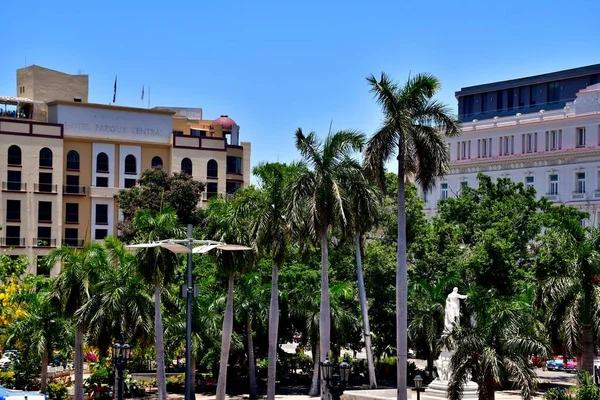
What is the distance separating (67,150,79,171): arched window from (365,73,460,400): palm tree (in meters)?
59.9

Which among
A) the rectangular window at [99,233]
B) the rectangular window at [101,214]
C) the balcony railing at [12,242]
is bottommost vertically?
the balcony railing at [12,242]

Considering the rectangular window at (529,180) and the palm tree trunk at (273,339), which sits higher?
the rectangular window at (529,180)

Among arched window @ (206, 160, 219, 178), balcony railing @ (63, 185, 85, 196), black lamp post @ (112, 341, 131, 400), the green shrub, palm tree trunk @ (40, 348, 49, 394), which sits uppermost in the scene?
arched window @ (206, 160, 219, 178)

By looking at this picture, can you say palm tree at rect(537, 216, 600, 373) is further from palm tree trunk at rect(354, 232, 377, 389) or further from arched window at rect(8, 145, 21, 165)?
arched window at rect(8, 145, 21, 165)

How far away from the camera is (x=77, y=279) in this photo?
165ft

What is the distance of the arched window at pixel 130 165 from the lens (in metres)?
101

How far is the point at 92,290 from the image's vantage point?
1975 inches

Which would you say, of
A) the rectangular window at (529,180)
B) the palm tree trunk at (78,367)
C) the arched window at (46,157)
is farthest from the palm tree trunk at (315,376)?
the arched window at (46,157)

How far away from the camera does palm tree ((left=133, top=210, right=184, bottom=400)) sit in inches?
1816

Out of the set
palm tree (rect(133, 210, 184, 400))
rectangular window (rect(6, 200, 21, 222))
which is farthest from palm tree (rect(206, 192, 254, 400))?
rectangular window (rect(6, 200, 21, 222))

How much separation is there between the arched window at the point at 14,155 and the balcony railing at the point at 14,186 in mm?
1656

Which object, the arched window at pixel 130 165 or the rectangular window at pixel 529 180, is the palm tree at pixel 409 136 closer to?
the rectangular window at pixel 529 180

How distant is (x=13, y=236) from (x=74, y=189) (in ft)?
23.7

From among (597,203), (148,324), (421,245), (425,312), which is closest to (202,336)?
(148,324)
